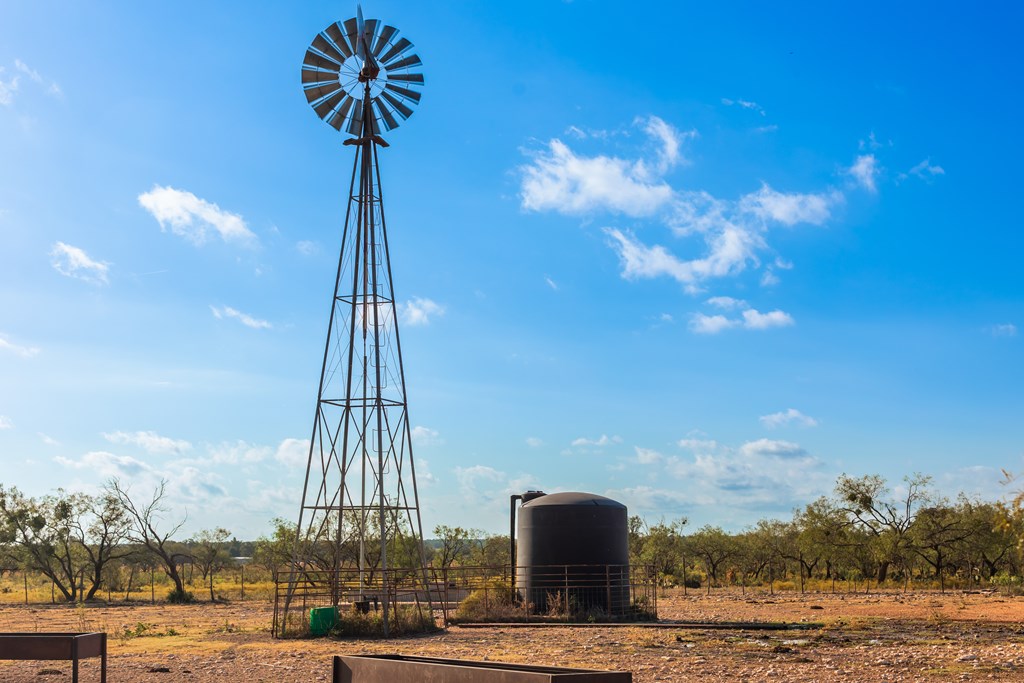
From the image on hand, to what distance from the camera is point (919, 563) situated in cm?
6456

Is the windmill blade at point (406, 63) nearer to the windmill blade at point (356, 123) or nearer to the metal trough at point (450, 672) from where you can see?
the windmill blade at point (356, 123)

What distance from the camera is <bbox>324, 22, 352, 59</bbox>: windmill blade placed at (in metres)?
30.0

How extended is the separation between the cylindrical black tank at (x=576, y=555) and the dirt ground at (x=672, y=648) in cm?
231

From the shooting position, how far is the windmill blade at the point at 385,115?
30.6 meters

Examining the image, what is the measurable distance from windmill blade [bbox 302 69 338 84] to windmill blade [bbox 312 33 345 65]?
0.48m

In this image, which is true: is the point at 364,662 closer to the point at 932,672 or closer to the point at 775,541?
the point at 932,672

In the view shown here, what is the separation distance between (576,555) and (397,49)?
1726 cm

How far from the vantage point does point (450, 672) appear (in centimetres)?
964

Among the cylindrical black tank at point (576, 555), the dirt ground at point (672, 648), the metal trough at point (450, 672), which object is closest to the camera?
the metal trough at point (450, 672)

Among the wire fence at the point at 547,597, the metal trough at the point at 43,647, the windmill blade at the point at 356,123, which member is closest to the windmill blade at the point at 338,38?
the windmill blade at the point at 356,123

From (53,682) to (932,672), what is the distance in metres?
15.6

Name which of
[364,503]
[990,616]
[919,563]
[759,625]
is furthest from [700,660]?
[919,563]

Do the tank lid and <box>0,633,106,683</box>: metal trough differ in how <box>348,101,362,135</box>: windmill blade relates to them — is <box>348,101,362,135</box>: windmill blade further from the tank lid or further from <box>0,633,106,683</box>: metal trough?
<box>0,633,106,683</box>: metal trough

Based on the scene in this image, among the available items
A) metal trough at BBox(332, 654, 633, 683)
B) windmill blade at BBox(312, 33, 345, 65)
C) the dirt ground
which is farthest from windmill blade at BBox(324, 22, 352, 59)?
metal trough at BBox(332, 654, 633, 683)
